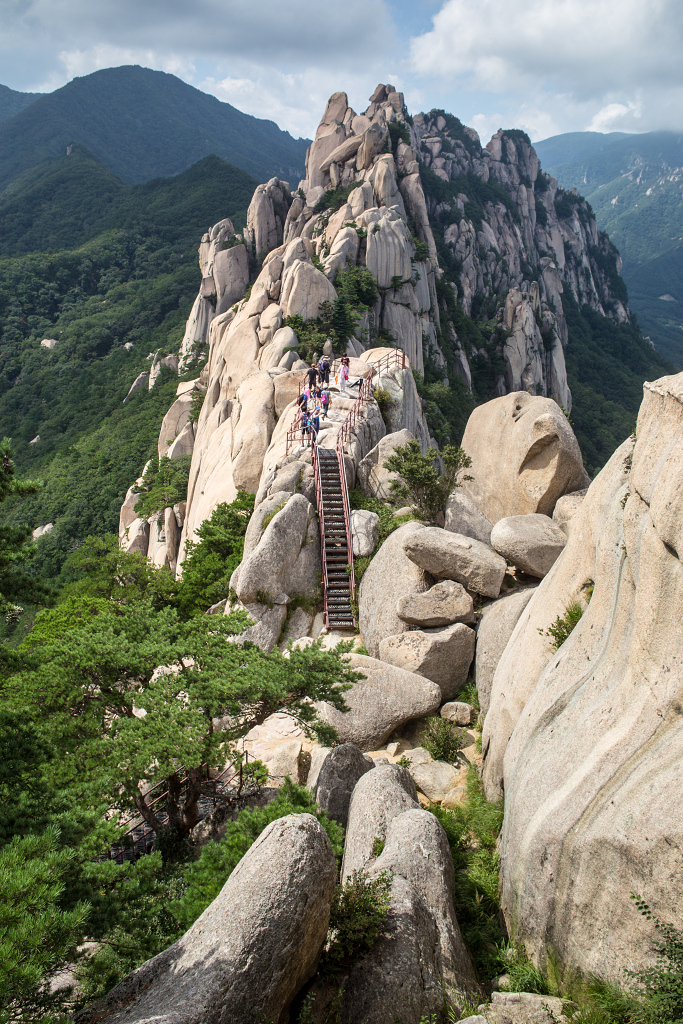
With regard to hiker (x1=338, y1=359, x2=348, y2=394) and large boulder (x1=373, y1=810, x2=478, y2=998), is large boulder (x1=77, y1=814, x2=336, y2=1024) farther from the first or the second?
hiker (x1=338, y1=359, x2=348, y2=394)

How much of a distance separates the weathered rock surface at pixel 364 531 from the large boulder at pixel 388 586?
660 mm

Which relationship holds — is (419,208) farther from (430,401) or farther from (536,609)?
(536,609)

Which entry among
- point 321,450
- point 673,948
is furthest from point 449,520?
point 673,948

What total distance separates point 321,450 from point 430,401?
→ 1133 inches

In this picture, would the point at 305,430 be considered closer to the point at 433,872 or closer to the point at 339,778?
the point at 339,778

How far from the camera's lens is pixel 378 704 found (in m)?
12.9

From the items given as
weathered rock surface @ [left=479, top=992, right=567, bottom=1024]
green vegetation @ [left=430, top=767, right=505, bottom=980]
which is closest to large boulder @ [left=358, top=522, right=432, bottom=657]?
green vegetation @ [left=430, top=767, right=505, bottom=980]

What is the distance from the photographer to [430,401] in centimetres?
4750

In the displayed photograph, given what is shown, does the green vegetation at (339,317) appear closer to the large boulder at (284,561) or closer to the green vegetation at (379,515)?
the green vegetation at (379,515)

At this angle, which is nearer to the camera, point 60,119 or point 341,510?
point 341,510

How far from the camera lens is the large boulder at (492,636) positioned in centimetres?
1335

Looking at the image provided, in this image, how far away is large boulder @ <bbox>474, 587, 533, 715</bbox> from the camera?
1335 centimetres

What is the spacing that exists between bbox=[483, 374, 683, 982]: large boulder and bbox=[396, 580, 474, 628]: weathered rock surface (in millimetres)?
5193

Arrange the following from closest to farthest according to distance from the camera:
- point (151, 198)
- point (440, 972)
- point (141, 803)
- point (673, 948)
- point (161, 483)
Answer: point (673, 948), point (440, 972), point (141, 803), point (161, 483), point (151, 198)
